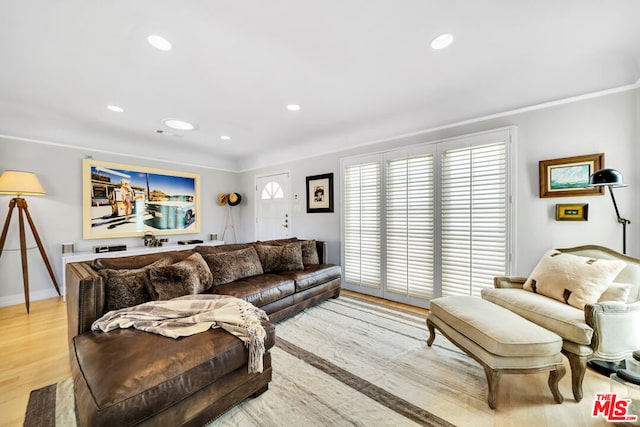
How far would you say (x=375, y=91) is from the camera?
2725mm

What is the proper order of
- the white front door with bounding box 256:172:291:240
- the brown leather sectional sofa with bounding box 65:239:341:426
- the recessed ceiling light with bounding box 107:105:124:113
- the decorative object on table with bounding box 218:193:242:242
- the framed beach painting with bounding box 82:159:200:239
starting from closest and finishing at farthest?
the brown leather sectional sofa with bounding box 65:239:341:426 < the recessed ceiling light with bounding box 107:105:124:113 < the framed beach painting with bounding box 82:159:200:239 < the white front door with bounding box 256:172:291:240 < the decorative object on table with bounding box 218:193:242:242

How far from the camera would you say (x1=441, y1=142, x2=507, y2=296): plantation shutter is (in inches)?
108

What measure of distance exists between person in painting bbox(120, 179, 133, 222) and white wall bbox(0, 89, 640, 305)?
1.34ft

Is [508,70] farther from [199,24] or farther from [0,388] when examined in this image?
[0,388]

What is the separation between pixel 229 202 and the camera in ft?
18.8

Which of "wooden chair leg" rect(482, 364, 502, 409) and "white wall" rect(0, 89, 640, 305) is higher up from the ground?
"white wall" rect(0, 89, 640, 305)

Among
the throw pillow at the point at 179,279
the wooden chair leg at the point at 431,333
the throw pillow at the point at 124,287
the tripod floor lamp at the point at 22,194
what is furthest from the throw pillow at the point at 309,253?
the tripod floor lamp at the point at 22,194

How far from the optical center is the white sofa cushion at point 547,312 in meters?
1.64

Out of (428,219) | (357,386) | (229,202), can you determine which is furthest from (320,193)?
(357,386)

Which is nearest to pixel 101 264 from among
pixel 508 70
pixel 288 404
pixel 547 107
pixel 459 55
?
pixel 288 404

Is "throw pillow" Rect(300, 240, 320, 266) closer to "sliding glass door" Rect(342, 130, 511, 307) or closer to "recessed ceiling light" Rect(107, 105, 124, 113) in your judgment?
"sliding glass door" Rect(342, 130, 511, 307)

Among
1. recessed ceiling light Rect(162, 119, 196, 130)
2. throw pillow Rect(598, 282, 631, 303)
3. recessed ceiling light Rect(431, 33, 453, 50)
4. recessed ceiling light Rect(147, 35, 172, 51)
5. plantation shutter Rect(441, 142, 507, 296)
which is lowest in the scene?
throw pillow Rect(598, 282, 631, 303)

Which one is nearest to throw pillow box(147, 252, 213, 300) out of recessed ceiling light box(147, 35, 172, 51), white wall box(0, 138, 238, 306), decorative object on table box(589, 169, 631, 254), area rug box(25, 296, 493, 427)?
area rug box(25, 296, 493, 427)

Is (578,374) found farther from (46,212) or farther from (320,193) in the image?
(46,212)
